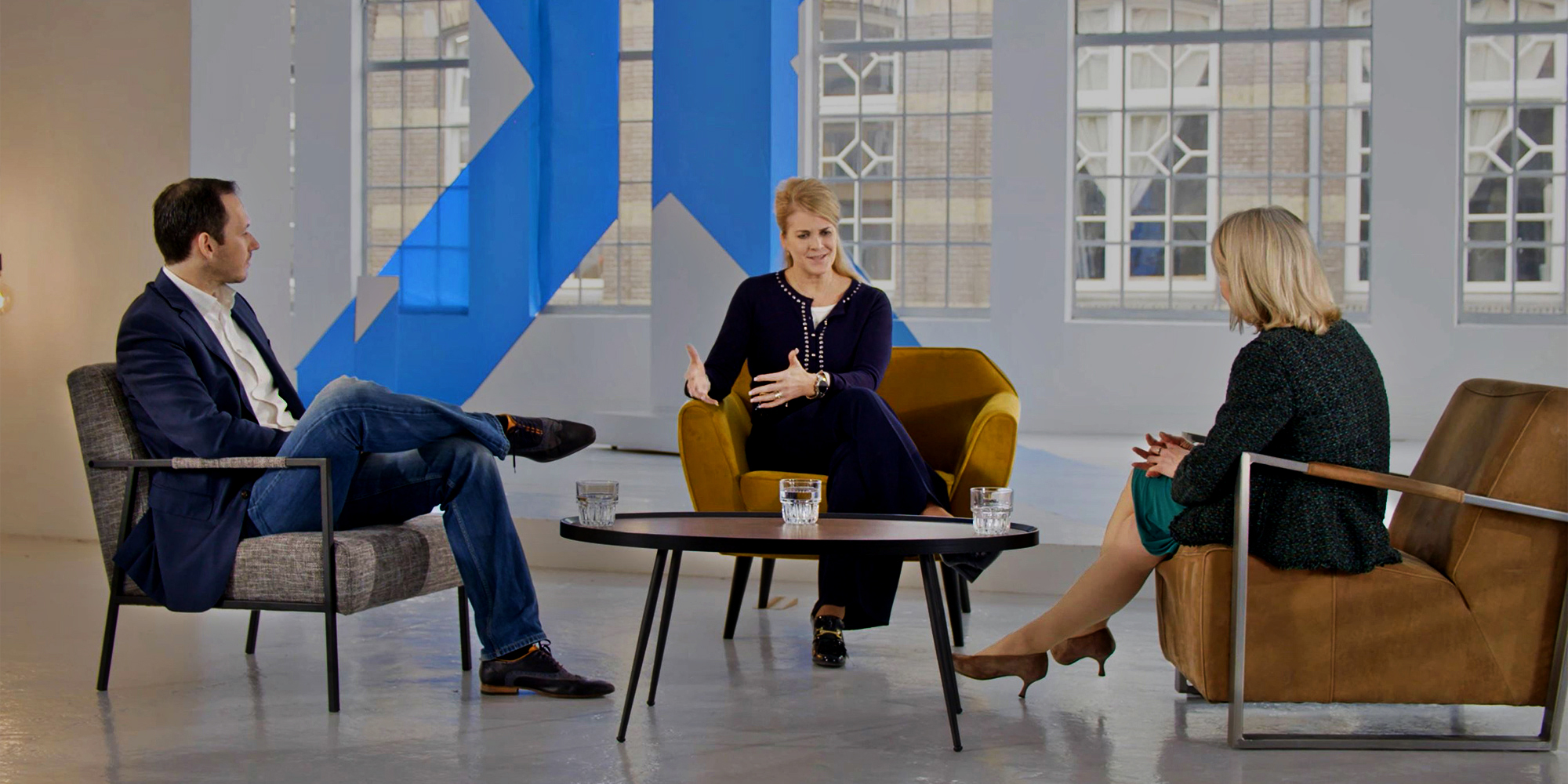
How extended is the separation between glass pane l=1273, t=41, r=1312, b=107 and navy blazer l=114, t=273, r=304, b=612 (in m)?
8.58

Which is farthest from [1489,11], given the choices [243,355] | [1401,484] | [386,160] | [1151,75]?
[243,355]

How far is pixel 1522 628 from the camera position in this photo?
8.21ft

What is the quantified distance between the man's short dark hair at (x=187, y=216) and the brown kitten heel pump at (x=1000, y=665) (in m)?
1.80

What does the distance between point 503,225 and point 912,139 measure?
12.1 ft

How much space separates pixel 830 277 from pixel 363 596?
1607 mm

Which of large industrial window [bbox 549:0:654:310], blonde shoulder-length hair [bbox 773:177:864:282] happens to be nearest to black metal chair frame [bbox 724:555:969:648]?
blonde shoulder-length hair [bbox 773:177:864:282]

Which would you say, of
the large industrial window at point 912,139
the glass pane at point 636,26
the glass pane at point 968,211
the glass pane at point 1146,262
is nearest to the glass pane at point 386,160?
the glass pane at point 636,26

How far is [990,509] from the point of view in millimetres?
2623

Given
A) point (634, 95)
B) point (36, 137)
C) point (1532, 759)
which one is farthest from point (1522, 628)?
point (634, 95)

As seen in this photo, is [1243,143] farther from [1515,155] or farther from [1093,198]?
[1515,155]

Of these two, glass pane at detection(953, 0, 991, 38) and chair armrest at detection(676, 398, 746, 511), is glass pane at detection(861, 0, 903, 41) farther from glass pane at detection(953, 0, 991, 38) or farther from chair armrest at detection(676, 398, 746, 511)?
chair armrest at detection(676, 398, 746, 511)

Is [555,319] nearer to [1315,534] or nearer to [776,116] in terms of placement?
[776,116]

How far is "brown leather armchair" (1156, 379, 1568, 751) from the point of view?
2500mm

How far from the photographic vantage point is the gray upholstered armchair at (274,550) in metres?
2.81
